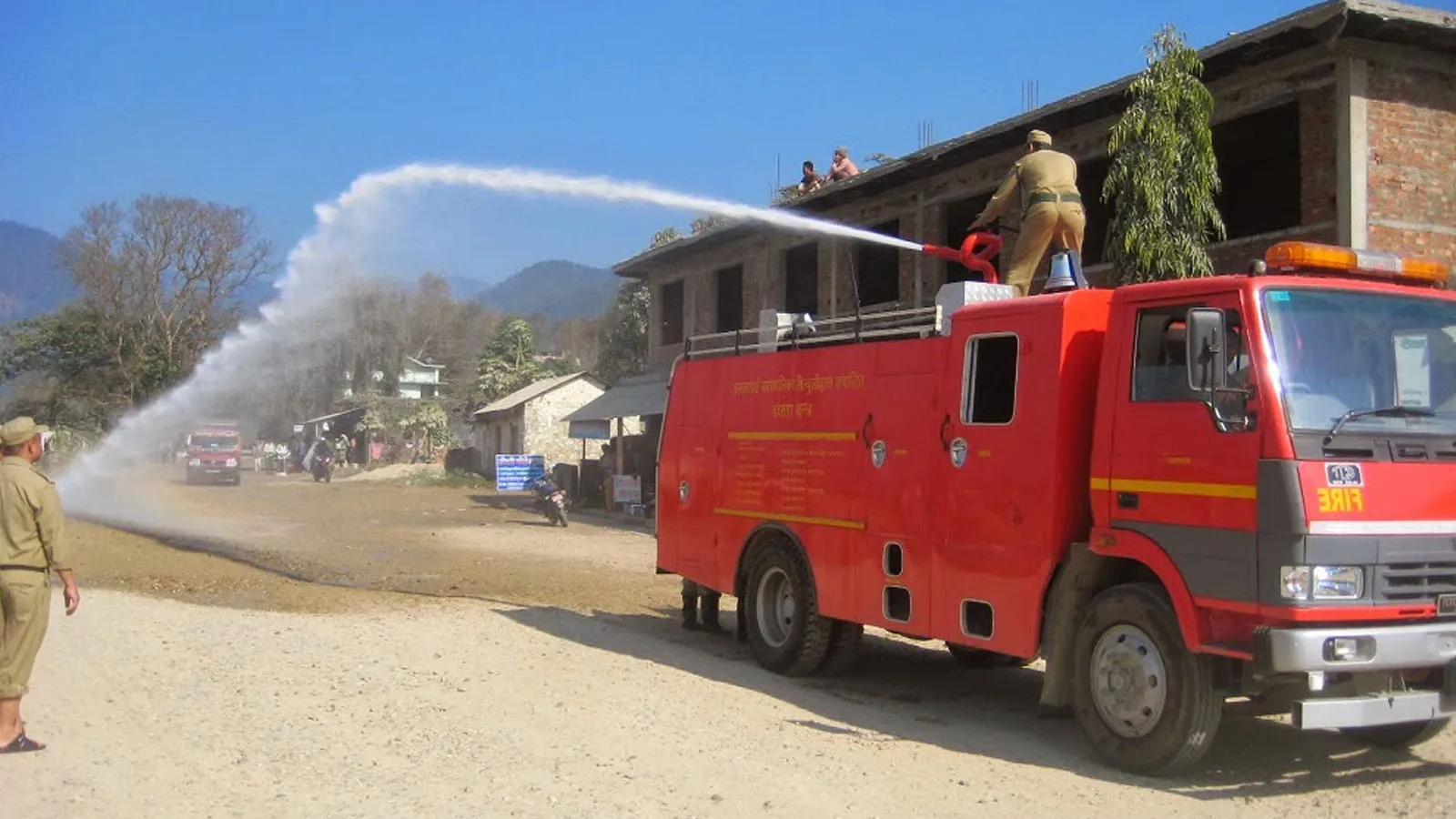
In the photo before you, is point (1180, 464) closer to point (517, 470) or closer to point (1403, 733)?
point (1403, 733)

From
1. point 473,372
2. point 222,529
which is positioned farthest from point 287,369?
point 473,372

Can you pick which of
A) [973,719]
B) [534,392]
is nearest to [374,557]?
[973,719]

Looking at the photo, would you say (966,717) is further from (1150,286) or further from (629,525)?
(629,525)

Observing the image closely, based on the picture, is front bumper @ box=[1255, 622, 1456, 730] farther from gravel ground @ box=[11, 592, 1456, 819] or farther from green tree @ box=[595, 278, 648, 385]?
green tree @ box=[595, 278, 648, 385]

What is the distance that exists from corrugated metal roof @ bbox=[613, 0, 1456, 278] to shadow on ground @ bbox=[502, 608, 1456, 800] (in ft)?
26.4

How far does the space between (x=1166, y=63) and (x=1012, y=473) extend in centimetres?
666

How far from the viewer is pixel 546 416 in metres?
50.3

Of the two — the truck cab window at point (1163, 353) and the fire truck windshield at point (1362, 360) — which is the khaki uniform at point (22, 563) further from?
the fire truck windshield at point (1362, 360)

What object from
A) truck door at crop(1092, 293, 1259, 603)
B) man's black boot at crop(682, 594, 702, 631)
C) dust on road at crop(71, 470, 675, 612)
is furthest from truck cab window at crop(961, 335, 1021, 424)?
dust on road at crop(71, 470, 675, 612)

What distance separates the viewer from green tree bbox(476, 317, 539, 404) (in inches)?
2862

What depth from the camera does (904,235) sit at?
22062mm

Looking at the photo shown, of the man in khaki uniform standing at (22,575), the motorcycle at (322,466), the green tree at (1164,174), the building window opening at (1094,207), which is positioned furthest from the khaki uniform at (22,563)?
the motorcycle at (322,466)

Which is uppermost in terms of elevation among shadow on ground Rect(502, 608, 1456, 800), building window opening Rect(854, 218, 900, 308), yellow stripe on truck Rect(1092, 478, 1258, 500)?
building window opening Rect(854, 218, 900, 308)

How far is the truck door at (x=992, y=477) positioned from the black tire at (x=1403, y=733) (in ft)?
7.28
